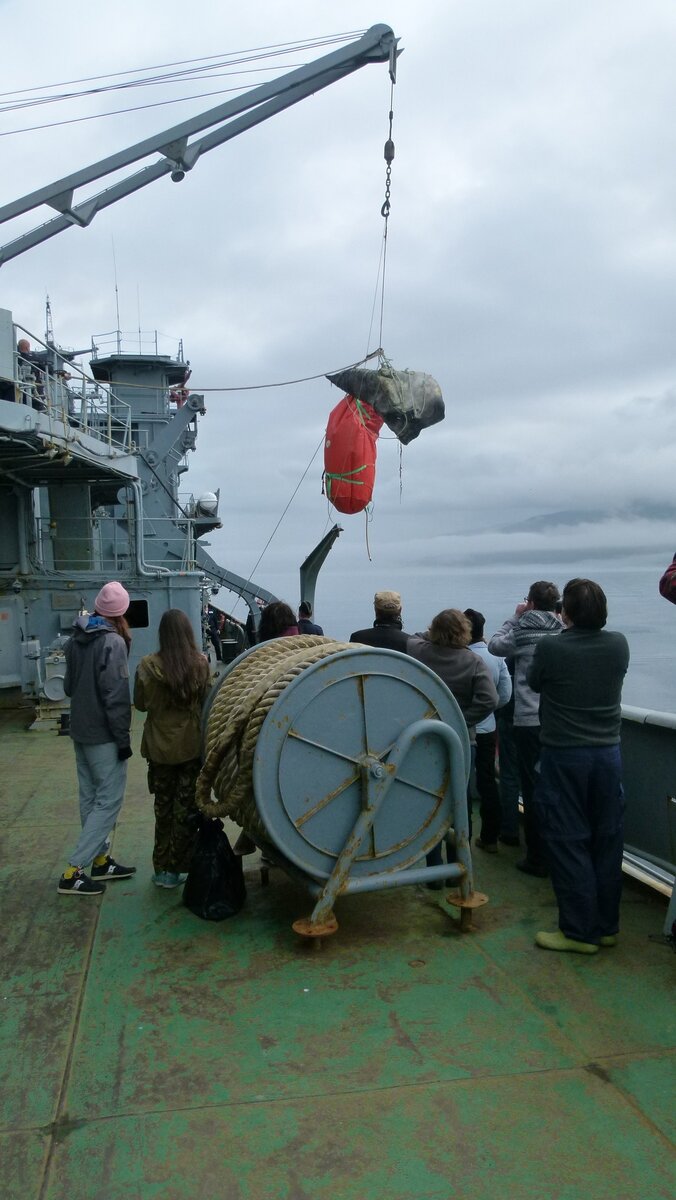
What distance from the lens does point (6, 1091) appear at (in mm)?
3143

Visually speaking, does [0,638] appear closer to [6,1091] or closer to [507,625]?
[507,625]

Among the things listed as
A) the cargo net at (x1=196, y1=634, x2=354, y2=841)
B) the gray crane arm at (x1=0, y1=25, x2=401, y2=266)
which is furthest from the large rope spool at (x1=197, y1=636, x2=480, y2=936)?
the gray crane arm at (x1=0, y1=25, x2=401, y2=266)

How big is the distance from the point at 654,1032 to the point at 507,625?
2693mm

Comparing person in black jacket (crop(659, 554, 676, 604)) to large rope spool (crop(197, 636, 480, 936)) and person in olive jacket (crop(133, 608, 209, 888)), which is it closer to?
large rope spool (crop(197, 636, 480, 936))

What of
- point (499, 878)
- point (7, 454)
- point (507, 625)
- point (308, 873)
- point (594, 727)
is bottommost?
point (499, 878)

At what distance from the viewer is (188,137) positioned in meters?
11.8

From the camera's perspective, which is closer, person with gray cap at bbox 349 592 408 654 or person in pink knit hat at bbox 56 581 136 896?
person in pink knit hat at bbox 56 581 136 896

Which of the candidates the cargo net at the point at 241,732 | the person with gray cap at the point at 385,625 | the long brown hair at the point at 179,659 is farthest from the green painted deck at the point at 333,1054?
the person with gray cap at the point at 385,625

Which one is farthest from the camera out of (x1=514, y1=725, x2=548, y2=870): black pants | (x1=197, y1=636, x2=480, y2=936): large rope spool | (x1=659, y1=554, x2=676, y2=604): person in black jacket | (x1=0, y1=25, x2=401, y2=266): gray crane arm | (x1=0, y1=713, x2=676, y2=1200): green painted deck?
(x1=0, y1=25, x2=401, y2=266): gray crane arm

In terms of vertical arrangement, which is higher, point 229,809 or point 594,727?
point 594,727

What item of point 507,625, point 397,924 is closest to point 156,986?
point 397,924

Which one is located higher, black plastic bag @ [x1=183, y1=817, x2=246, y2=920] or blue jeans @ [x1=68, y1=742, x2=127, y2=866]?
blue jeans @ [x1=68, y1=742, x2=127, y2=866]

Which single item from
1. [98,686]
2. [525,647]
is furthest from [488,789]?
[98,686]

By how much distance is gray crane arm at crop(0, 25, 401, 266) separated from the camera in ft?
36.9
